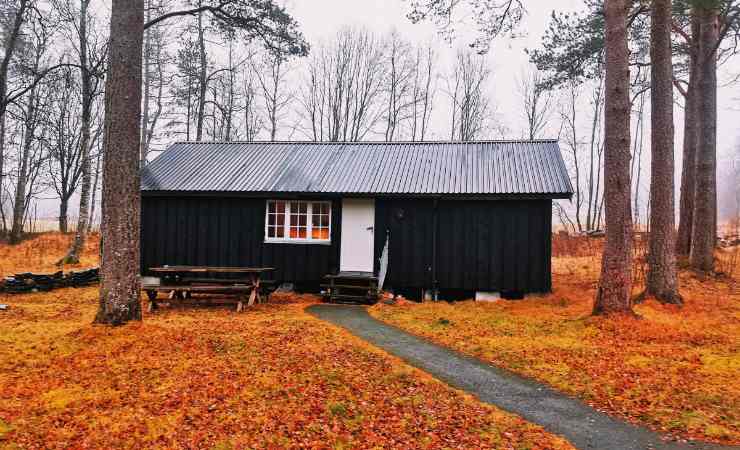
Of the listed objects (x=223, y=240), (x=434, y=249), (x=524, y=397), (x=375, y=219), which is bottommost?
(x=524, y=397)

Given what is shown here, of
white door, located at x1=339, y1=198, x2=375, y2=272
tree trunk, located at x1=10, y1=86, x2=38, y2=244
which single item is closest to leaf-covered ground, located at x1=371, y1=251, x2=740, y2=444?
white door, located at x1=339, y1=198, x2=375, y2=272

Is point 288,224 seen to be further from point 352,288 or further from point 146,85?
point 146,85

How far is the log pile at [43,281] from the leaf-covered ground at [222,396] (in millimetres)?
4468

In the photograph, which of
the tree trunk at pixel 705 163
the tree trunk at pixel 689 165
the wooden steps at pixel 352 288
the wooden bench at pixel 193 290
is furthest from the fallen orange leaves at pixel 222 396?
the tree trunk at pixel 689 165

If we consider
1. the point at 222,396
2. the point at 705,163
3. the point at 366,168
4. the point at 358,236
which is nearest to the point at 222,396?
the point at 222,396

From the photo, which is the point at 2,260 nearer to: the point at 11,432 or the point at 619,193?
the point at 11,432

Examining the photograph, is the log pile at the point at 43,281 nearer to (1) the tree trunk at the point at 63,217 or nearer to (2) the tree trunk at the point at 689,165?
(1) the tree trunk at the point at 63,217

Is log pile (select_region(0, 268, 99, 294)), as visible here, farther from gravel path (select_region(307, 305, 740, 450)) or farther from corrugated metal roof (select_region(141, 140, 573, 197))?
gravel path (select_region(307, 305, 740, 450))

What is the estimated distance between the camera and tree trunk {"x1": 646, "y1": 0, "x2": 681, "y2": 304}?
902 centimetres

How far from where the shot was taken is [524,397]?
4.96m

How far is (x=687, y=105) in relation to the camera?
47.0 ft

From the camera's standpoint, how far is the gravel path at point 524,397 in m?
3.97

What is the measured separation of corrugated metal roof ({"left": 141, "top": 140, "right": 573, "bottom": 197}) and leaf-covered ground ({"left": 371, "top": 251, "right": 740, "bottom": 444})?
10.0ft

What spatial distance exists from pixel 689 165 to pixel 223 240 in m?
14.3
